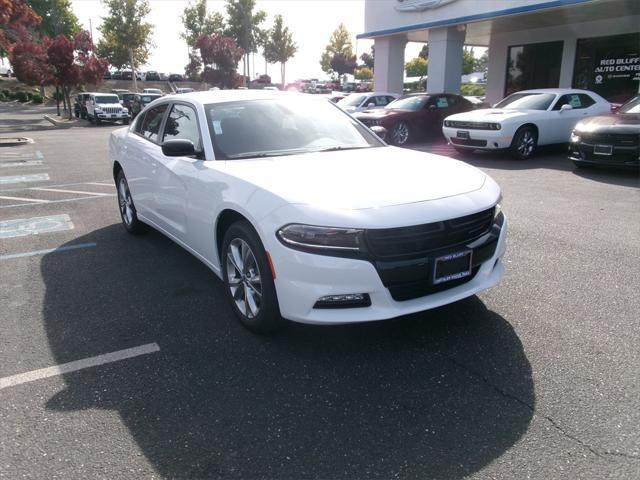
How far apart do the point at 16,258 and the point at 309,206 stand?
152 inches

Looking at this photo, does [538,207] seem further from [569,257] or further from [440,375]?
[440,375]

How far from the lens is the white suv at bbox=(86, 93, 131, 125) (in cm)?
2844

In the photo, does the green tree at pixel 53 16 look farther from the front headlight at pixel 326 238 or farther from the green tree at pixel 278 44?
the front headlight at pixel 326 238

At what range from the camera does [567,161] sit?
11578mm

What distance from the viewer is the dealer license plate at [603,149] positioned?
9148 mm

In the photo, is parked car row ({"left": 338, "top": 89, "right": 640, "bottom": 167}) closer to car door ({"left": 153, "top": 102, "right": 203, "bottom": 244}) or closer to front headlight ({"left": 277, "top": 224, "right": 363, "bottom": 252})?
car door ({"left": 153, "top": 102, "right": 203, "bottom": 244})

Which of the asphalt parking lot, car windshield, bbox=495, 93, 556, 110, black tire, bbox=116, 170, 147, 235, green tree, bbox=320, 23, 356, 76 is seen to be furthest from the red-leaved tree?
the asphalt parking lot

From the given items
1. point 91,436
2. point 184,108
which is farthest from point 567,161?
point 91,436

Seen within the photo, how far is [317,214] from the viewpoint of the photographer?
297cm

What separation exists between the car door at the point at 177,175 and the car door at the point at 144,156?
6.6 inches

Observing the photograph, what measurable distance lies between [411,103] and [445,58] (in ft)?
17.9

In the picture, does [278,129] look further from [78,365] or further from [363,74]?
[363,74]

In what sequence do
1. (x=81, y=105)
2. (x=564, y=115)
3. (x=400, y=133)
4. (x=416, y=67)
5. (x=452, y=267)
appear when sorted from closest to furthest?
(x=452, y=267), (x=564, y=115), (x=400, y=133), (x=81, y=105), (x=416, y=67)

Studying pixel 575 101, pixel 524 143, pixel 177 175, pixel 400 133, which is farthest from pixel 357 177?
pixel 400 133
